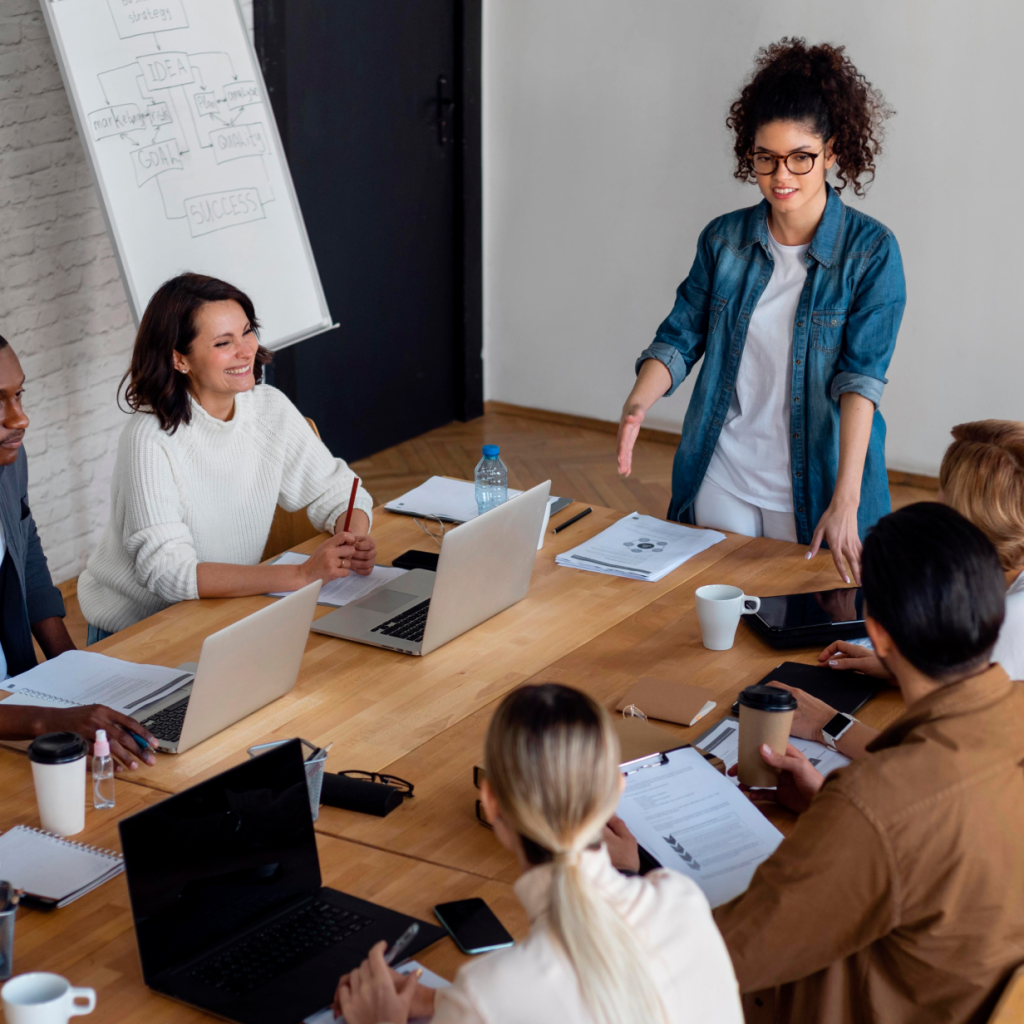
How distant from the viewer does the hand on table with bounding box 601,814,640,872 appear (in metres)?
1.53

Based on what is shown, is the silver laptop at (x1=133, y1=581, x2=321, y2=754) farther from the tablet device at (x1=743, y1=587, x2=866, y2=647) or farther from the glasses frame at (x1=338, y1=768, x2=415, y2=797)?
the tablet device at (x1=743, y1=587, x2=866, y2=647)

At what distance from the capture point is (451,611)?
2.16 metres

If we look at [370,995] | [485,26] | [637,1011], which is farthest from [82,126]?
[637,1011]

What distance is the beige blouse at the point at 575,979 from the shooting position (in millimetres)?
1062

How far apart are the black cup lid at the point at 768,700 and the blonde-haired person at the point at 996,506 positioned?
0.50 feet

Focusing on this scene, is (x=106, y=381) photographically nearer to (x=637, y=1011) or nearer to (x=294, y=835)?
(x=294, y=835)

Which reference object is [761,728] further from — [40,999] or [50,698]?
[50,698]

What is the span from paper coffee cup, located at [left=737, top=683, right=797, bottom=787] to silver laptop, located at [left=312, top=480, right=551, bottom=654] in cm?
55

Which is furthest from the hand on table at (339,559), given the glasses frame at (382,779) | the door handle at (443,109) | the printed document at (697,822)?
the door handle at (443,109)

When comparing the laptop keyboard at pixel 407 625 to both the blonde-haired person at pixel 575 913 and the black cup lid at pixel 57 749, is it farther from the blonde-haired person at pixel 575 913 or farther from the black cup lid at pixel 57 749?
the blonde-haired person at pixel 575 913

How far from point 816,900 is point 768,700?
470mm

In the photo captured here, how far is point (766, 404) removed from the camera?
271 cm

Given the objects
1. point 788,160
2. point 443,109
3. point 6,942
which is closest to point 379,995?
point 6,942

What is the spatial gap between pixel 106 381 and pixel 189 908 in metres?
3.07
